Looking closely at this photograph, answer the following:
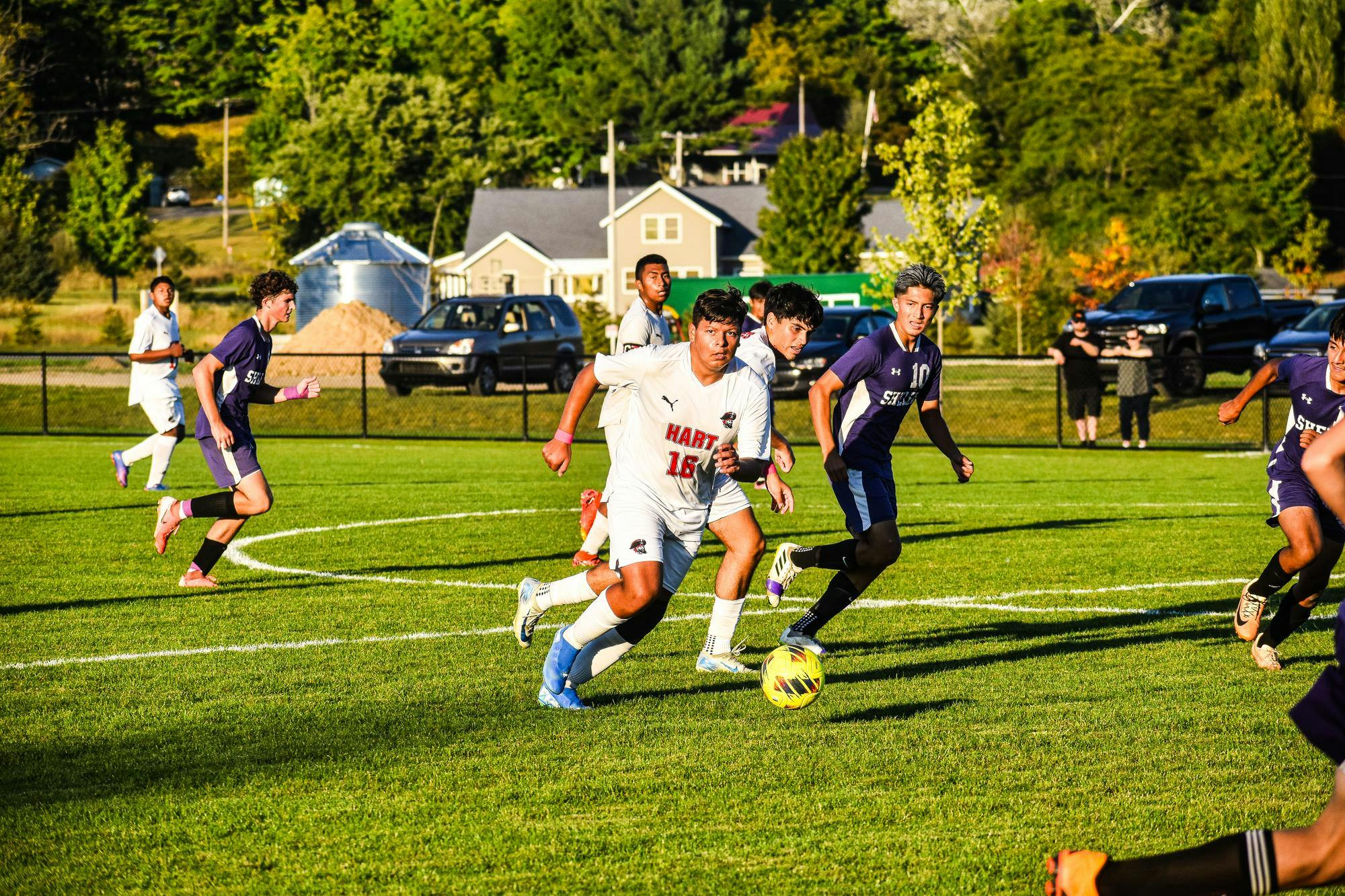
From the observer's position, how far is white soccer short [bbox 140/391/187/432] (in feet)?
57.3

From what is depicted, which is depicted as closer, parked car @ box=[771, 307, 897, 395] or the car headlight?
parked car @ box=[771, 307, 897, 395]

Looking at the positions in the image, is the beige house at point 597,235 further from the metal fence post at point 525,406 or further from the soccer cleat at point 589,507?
the soccer cleat at point 589,507

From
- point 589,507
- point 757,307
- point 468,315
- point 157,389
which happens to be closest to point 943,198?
point 468,315

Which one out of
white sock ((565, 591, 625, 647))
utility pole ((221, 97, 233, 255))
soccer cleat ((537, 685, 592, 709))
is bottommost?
soccer cleat ((537, 685, 592, 709))

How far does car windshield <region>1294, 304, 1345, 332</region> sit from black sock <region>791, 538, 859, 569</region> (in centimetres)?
2306

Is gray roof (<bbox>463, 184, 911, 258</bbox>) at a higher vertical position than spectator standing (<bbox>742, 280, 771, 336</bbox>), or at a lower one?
higher

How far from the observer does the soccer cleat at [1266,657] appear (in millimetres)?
8344

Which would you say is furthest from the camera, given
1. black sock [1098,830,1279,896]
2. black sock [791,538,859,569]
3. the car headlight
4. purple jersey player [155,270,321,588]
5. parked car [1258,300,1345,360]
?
the car headlight

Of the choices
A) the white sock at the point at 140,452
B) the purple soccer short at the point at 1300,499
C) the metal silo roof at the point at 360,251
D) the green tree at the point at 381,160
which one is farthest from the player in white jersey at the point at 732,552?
the green tree at the point at 381,160

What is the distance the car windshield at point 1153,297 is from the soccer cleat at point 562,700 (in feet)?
89.8

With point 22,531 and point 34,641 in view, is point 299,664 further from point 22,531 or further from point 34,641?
point 22,531

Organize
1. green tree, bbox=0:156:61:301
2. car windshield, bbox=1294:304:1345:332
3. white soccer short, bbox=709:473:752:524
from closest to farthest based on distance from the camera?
white soccer short, bbox=709:473:752:524 → car windshield, bbox=1294:304:1345:332 → green tree, bbox=0:156:61:301

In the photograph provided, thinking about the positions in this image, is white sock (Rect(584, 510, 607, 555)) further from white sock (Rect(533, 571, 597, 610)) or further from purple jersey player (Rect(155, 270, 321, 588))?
white sock (Rect(533, 571, 597, 610))

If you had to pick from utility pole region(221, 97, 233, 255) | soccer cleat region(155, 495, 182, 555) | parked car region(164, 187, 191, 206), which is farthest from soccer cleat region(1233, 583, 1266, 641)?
parked car region(164, 187, 191, 206)
